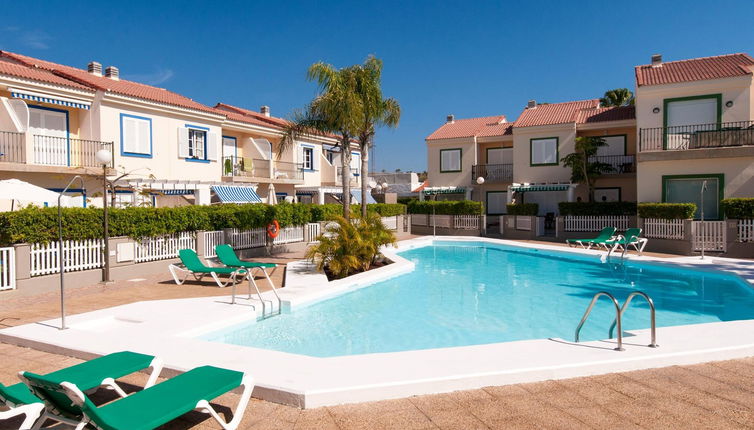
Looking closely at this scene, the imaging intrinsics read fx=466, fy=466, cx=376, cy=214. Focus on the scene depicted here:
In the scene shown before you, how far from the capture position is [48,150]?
778 inches

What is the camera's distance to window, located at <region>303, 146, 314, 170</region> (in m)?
34.4

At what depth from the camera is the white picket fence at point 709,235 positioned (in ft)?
59.0

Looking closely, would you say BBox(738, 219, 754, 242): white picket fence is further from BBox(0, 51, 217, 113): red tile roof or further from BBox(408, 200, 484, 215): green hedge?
BBox(0, 51, 217, 113): red tile roof

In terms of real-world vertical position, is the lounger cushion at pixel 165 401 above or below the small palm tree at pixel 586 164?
below

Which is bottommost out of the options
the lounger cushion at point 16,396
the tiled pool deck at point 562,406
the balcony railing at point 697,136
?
the tiled pool deck at point 562,406

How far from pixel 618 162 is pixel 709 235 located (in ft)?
35.9

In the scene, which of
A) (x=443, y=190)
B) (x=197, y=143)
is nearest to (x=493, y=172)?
(x=443, y=190)

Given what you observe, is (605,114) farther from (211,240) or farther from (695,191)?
(211,240)

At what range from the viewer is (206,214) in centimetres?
1611

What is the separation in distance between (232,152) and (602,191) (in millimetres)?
23388

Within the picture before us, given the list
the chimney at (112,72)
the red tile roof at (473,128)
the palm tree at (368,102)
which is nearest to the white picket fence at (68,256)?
the palm tree at (368,102)

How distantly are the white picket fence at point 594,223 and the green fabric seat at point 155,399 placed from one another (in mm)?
23614

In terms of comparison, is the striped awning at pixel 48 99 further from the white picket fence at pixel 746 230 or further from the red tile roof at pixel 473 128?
the white picket fence at pixel 746 230

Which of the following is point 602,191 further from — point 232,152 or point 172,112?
point 172,112
